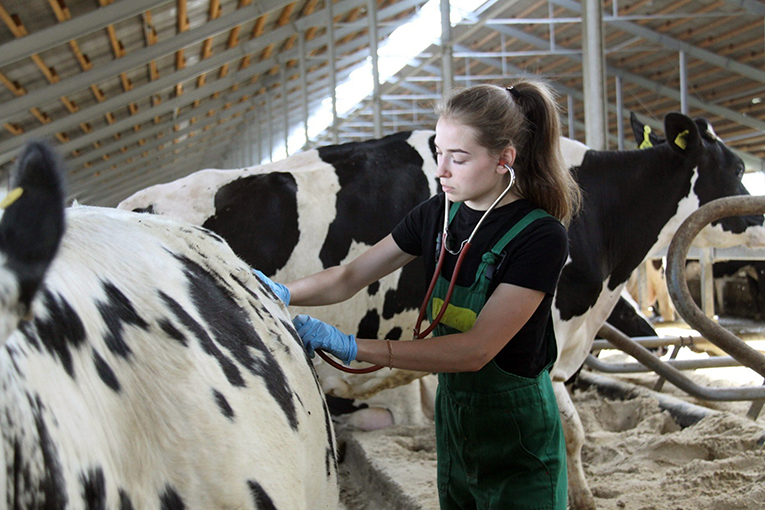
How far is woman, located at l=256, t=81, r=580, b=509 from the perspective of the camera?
1501 millimetres

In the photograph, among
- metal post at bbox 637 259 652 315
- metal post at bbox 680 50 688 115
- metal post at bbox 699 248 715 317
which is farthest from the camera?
metal post at bbox 680 50 688 115

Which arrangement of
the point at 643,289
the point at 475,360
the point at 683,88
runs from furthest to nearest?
the point at 683,88 < the point at 643,289 < the point at 475,360

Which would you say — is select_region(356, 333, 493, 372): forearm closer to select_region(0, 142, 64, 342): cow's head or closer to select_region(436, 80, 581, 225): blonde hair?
select_region(436, 80, 581, 225): blonde hair

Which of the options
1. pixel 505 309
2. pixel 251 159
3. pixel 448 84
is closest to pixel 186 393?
pixel 505 309

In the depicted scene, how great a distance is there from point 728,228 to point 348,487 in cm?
226

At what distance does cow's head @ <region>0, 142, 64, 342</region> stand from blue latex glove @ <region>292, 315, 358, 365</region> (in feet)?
3.04

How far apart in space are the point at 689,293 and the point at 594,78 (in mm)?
2308

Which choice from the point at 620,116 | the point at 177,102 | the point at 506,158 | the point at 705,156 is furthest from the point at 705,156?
the point at 177,102

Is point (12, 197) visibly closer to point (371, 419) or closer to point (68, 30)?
point (371, 419)

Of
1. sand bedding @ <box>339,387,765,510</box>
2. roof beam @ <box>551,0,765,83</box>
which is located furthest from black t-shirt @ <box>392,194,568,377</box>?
roof beam @ <box>551,0,765,83</box>

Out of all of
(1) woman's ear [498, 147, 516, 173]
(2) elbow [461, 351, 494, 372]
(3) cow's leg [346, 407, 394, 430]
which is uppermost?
(1) woman's ear [498, 147, 516, 173]

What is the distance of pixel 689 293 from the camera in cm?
255

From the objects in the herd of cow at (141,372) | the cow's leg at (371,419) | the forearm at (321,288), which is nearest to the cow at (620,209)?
the cow's leg at (371,419)

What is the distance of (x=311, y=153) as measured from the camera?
2.92 meters
